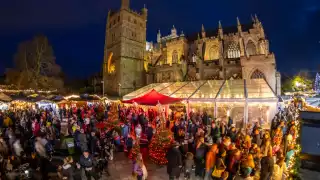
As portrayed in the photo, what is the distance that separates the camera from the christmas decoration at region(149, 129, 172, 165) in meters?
7.53

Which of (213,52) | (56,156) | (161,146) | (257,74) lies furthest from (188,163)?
(213,52)

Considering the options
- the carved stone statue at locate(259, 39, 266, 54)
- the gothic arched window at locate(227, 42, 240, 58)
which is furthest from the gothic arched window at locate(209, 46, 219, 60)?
the carved stone statue at locate(259, 39, 266, 54)

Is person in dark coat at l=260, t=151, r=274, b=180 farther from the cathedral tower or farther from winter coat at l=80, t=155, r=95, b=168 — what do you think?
the cathedral tower

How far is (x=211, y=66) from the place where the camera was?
27.2 m

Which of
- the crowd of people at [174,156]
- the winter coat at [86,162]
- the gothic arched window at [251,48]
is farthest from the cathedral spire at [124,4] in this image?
the winter coat at [86,162]

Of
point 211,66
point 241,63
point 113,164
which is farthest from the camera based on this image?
point 211,66

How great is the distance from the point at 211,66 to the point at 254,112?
11.7 metres

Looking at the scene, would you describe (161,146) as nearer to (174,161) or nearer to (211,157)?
(174,161)

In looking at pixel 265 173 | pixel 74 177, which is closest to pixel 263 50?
pixel 265 173

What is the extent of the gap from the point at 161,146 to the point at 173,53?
32.2 metres

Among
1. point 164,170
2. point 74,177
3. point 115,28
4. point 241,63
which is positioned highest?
point 115,28

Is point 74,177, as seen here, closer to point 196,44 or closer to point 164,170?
point 164,170

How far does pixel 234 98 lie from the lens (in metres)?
13.9

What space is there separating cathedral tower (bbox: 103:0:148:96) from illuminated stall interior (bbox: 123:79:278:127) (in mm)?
17664
